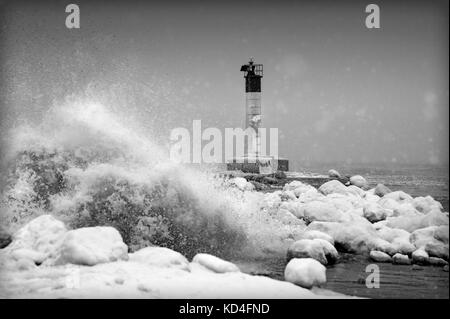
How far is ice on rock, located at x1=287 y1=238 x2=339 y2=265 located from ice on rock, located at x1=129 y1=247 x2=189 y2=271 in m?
2.09

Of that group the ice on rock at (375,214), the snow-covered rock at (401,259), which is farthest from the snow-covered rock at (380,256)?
the ice on rock at (375,214)

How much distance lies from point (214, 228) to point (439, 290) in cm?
334

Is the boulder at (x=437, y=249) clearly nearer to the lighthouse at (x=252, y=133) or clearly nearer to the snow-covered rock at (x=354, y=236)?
the snow-covered rock at (x=354, y=236)

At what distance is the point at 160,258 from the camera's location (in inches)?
233

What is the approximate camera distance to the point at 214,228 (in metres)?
8.01

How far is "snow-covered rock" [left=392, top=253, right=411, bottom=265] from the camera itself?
25.3ft

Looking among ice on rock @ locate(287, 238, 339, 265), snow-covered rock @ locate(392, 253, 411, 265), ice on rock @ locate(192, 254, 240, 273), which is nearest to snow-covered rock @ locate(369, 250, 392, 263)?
snow-covered rock @ locate(392, 253, 411, 265)

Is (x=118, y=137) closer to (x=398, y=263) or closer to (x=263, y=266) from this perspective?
(x=263, y=266)

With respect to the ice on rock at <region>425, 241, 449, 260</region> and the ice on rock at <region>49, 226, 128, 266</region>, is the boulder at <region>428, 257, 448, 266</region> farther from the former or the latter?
the ice on rock at <region>49, 226, 128, 266</region>

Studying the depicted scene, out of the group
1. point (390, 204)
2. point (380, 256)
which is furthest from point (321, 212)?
point (380, 256)

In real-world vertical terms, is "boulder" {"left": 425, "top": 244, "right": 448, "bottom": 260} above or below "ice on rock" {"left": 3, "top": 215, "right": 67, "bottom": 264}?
below

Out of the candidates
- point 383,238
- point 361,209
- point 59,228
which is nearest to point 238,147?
point 361,209

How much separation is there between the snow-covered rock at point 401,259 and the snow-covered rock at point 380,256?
10cm

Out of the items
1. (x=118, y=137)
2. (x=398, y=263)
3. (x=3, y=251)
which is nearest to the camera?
(x=3, y=251)
